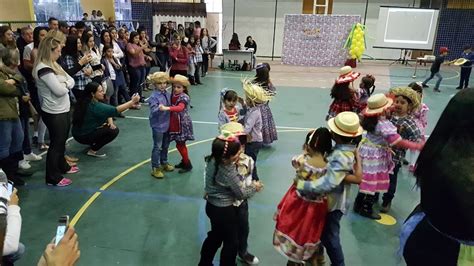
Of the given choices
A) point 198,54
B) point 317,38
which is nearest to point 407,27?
point 317,38

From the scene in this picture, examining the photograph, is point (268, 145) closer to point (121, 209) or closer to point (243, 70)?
point (121, 209)

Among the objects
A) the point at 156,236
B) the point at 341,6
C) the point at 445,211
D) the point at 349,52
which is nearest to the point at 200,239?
the point at 156,236

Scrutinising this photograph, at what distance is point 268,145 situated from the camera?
616 centimetres

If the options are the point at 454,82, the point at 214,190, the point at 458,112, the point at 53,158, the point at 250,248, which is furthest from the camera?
the point at 454,82

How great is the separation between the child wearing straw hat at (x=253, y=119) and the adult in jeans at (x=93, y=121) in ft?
5.72

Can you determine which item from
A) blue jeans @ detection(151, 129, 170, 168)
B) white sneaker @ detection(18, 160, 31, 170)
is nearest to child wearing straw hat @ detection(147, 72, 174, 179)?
blue jeans @ detection(151, 129, 170, 168)

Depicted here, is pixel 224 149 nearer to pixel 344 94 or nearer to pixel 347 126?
pixel 347 126

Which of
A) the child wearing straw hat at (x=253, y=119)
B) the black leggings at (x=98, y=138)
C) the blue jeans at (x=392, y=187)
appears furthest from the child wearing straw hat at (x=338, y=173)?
the black leggings at (x=98, y=138)

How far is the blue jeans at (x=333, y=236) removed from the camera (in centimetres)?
283

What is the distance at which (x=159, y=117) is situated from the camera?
469 centimetres

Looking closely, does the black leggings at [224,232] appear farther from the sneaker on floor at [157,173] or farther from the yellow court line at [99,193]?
the sneaker on floor at [157,173]

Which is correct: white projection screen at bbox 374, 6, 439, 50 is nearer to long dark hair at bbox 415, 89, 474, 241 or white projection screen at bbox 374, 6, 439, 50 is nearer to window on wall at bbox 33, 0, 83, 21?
window on wall at bbox 33, 0, 83, 21

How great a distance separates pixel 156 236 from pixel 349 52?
13402 mm

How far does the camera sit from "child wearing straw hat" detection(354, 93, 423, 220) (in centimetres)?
357
